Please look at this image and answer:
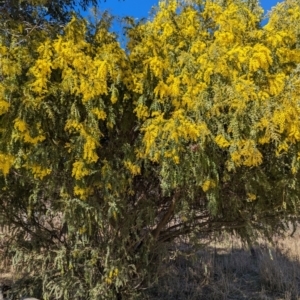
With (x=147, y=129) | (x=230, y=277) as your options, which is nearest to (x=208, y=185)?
(x=147, y=129)

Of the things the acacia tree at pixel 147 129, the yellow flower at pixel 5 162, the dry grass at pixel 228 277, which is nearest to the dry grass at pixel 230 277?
the dry grass at pixel 228 277

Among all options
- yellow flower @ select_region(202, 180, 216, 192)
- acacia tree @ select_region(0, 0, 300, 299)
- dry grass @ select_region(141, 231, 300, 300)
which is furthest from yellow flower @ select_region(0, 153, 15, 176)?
dry grass @ select_region(141, 231, 300, 300)

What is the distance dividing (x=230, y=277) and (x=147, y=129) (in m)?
4.67

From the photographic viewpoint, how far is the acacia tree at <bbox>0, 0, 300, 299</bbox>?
3.95 m

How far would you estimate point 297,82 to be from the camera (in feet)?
13.0

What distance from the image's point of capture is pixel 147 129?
3994 mm

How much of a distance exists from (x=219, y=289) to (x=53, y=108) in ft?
13.8

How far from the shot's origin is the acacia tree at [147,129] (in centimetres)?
A: 395

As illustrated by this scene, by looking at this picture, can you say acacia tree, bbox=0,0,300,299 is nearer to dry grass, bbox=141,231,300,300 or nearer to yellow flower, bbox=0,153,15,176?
yellow flower, bbox=0,153,15,176

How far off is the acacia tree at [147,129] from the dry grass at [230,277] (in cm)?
110

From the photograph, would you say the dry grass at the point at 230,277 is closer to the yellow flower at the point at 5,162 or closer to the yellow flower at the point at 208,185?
the yellow flower at the point at 208,185

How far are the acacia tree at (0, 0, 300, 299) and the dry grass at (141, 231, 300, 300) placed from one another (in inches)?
43.3

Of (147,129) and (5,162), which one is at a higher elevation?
(147,129)

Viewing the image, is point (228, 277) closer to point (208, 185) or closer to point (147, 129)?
point (208, 185)
